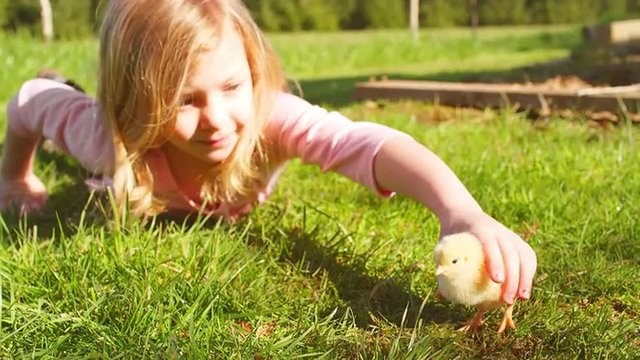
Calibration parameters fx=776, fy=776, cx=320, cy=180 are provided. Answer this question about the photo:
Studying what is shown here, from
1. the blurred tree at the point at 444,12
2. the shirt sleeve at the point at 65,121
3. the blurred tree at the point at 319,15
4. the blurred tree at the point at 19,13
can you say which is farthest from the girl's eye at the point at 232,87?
the blurred tree at the point at 444,12

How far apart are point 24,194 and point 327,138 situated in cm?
128

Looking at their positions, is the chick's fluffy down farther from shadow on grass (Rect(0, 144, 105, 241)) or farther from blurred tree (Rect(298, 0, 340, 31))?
blurred tree (Rect(298, 0, 340, 31))

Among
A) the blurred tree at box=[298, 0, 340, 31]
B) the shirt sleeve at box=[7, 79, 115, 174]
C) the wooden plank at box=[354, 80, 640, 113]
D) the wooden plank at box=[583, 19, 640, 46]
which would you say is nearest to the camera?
the shirt sleeve at box=[7, 79, 115, 174]

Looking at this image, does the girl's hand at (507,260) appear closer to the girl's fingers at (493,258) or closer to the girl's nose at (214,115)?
the girl's fingers at (493,258)

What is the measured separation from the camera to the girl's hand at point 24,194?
Answer: 9.23 feet

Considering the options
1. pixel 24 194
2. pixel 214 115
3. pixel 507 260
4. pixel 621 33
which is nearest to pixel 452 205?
pixel 507 260

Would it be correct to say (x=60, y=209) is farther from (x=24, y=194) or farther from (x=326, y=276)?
(x=326, y=276)

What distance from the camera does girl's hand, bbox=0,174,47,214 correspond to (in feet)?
9.23

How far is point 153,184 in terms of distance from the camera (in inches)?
98.6

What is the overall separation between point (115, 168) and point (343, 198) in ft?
2.60

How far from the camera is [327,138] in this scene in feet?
7.50

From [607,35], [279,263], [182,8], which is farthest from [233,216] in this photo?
[607,35]

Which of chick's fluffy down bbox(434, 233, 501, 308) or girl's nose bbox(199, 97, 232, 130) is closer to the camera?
chick's fluffy down bbox(434, 233, 501, 308)

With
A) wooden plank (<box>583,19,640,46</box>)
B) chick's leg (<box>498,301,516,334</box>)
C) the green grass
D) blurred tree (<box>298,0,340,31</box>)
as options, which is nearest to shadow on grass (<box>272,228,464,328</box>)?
the green grass
